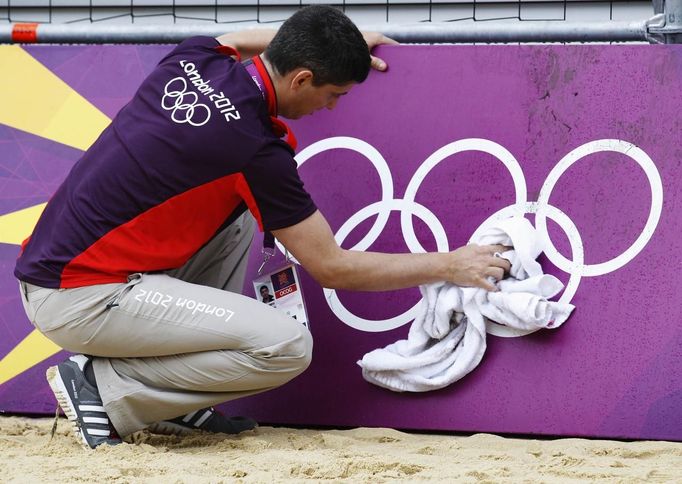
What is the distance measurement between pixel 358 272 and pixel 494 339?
0.50m

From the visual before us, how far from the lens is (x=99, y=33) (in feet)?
12.7

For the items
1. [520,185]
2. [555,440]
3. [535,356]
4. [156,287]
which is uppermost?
[520,185]

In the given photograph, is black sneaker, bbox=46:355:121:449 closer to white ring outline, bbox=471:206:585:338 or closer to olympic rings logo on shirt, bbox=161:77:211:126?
olympic rings logo on shirt, bbox=161:77:211:126

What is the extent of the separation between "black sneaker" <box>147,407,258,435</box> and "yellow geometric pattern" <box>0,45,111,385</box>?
0.58 metres

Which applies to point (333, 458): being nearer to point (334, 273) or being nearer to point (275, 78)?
point (334, 273)

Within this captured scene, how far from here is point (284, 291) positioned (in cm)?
336

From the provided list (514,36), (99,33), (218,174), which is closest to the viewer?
(218,174)

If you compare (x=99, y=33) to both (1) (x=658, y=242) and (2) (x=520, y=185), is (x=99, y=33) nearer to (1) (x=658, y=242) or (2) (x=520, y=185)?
(2) (x=520, y=185)

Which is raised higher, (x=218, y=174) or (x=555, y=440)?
(x=218, y=174)

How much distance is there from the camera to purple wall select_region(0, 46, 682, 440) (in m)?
3.16

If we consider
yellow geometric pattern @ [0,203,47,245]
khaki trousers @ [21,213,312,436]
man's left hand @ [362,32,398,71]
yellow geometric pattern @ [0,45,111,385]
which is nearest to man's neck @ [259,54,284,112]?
man's left hand @ [362,32,398,71]

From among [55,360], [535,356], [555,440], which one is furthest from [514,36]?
[55,360]

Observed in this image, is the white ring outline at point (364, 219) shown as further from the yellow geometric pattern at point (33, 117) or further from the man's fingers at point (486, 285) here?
the yellow geometric pattern at point (33, 117)

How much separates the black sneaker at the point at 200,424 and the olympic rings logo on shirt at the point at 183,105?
924mm
